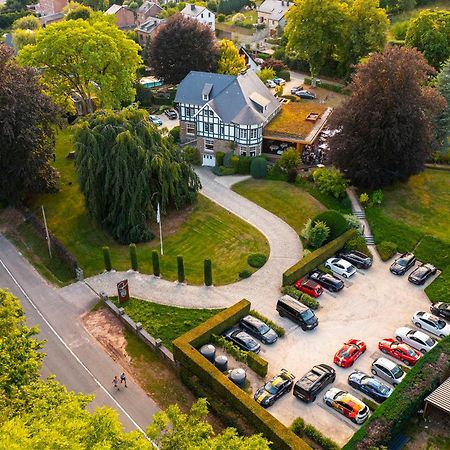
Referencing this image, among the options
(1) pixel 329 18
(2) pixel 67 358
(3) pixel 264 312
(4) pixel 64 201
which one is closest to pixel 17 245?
(4) pixel 64 201

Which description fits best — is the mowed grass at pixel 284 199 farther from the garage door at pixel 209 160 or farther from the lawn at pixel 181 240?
the garage door at pixel 209 160

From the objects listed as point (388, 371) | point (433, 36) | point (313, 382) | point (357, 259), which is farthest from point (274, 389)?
point (433, 36)

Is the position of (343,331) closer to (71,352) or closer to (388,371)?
(388,371)

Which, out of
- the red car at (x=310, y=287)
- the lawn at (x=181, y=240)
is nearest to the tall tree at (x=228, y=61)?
the lawn at (x=181, y=240)

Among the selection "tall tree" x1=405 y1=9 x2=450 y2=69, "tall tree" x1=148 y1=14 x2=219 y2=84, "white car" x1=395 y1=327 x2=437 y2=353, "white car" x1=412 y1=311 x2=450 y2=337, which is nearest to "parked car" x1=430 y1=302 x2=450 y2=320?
"white car" x1=412 y1=311 x2=450 y2=337

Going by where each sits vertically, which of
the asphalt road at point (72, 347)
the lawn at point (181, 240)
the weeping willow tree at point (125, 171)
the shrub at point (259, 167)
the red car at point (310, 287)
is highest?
the weeping willow tree at point (125, 171)

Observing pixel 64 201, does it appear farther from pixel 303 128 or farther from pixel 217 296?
pixel 303 128
